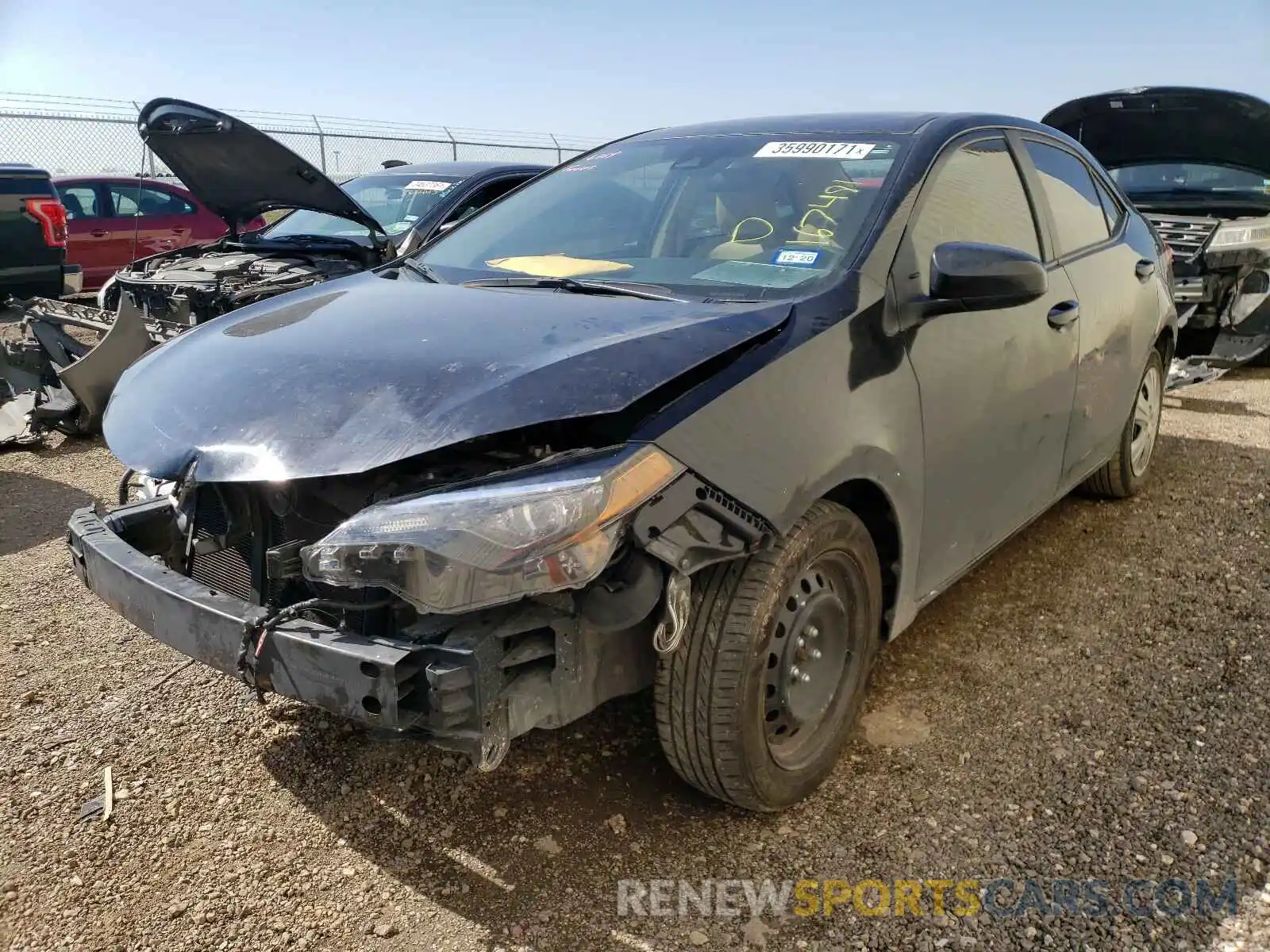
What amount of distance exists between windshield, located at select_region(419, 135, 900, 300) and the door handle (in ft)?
2.76

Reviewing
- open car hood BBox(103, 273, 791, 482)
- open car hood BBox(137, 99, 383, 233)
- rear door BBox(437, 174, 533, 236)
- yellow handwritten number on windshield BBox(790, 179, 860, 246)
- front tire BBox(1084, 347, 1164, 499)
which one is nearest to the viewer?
open car hood BBox(103, 273, 791, 482)

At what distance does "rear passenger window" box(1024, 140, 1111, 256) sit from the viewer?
11.8 feet

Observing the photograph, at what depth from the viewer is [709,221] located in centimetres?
304

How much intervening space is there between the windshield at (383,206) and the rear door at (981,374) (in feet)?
15.7

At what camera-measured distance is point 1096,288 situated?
3703 millimetres

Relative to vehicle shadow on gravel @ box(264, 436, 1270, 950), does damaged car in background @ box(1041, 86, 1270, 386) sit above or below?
above

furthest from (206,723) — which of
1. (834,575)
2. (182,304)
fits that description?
(182,304)

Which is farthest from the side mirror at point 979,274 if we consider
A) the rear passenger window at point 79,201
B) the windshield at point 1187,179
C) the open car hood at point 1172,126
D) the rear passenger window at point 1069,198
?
the rear passenger window at point 79,201

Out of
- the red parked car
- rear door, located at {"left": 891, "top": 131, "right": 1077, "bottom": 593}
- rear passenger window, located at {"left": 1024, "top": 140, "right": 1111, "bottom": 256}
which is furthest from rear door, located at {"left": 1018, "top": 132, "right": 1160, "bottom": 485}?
the red parked car

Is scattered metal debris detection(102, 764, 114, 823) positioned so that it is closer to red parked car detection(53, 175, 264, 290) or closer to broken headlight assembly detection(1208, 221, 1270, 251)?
broken headlight assembly detection(1208, 221, 1270, 251)

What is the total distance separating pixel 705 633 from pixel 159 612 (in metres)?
1.26

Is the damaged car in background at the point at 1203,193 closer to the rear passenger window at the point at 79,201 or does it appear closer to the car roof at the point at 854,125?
the car roof at the point at 854,125

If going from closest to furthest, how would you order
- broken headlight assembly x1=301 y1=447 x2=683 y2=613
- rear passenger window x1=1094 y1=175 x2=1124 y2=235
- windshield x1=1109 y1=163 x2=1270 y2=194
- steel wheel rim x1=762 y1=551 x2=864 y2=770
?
broken headlight assembly x1=301 y1=447 x2=683 y2=613 → steel wheel rim x1=762 y1=551 x2=864 y2=770 → rear passenger window x1=1094 y1=175 x2=1124 y2=235 → windshield x1=1109 y1=163 x2=1270 y2=194

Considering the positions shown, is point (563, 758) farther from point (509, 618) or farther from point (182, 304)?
point (182, 304)
